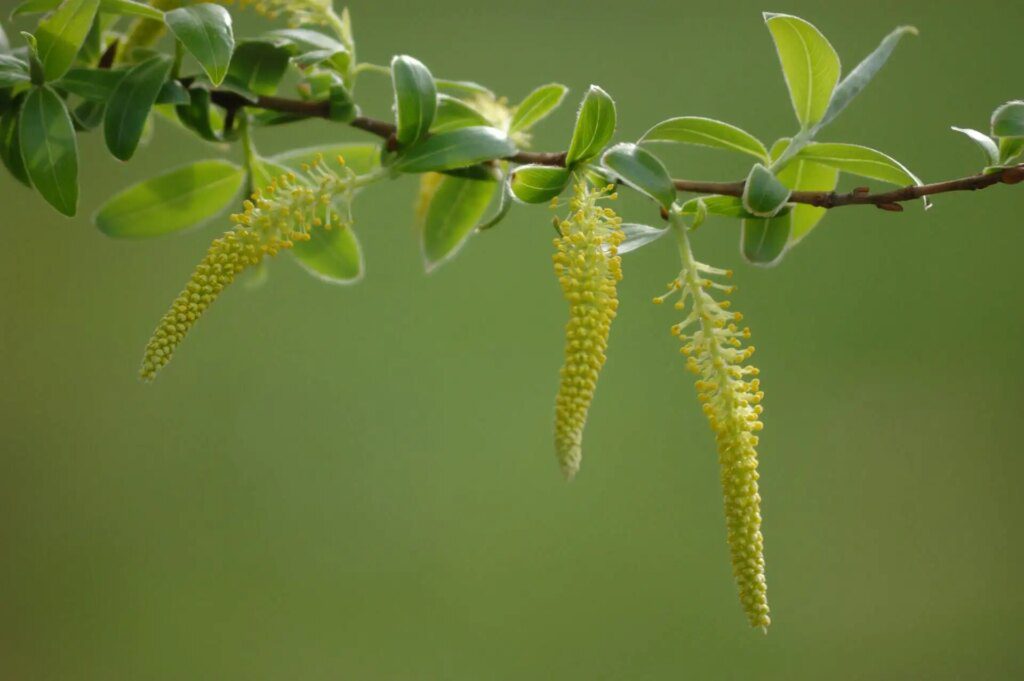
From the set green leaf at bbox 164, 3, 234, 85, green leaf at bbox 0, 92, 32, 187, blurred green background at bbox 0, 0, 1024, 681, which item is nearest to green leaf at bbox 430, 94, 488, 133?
green leaf at bbox 164, 3, 234, 85

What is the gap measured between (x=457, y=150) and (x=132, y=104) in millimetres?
175

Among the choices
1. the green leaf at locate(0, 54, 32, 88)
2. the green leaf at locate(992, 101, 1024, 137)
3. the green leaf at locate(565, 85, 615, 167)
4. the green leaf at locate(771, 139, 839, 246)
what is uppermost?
the green leaf at locate(992, 101, 1024, 137)

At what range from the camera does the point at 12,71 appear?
56 centimetres

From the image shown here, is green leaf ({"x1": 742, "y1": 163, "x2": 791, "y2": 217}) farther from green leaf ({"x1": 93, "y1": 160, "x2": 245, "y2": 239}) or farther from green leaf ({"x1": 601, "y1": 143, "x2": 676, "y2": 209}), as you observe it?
green leaf ({"x1": 93, "y1": 160, "x2": 245, "y2": 239})

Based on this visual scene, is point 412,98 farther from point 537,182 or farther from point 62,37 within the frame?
point 62,37

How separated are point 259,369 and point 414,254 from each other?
1.30ft

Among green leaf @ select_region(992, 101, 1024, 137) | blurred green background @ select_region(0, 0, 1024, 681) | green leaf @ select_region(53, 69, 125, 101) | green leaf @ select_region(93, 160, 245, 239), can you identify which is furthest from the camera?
blurred green background @ select_region(0, 0, 1024, 681)

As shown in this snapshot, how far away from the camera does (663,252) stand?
7.00ft

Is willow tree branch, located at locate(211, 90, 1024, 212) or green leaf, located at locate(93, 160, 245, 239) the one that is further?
green leaf, located at locate(93, 160, 245, 239)

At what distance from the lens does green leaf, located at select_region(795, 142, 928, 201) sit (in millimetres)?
516

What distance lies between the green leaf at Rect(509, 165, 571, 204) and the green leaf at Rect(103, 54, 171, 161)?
0.65 feet

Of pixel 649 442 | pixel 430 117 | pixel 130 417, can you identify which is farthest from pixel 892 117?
pixel 430 117

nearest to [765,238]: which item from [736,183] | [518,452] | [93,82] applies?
[736,183]

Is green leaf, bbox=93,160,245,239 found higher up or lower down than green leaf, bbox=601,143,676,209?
lower down
